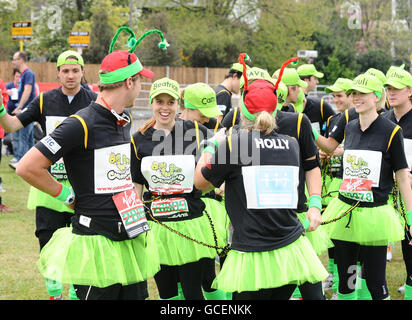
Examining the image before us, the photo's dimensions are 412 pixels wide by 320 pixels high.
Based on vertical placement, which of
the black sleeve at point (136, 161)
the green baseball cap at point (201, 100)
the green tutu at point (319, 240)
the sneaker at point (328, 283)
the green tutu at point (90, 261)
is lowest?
the sneaker at point (328, 283)

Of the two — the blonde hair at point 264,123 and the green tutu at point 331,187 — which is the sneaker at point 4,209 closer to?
the green tutu at point 331,187

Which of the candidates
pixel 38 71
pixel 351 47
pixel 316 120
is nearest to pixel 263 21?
pixel 351 47

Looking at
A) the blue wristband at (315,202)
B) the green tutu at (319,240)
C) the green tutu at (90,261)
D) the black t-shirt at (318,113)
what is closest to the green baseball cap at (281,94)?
the green tutu at (319,240)

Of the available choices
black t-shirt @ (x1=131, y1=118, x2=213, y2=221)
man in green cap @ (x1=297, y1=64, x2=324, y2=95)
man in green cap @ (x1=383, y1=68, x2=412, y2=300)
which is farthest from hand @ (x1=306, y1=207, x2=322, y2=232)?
man in green cap @ (x1=297, y1=64, x2=324, y2=95)

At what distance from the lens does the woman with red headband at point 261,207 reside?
157 inches

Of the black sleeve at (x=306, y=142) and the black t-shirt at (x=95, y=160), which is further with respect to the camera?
the black sleeve at (x=306, y=142)

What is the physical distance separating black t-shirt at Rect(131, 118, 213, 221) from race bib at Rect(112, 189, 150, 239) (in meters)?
0.90

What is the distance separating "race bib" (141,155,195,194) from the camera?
530 centimetres

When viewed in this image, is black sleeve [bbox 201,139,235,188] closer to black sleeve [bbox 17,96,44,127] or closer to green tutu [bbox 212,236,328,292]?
green tutu [bbox 212,236,328,292]

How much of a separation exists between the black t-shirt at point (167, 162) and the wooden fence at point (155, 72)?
26136 millimetres

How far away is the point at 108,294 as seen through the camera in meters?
4.27
